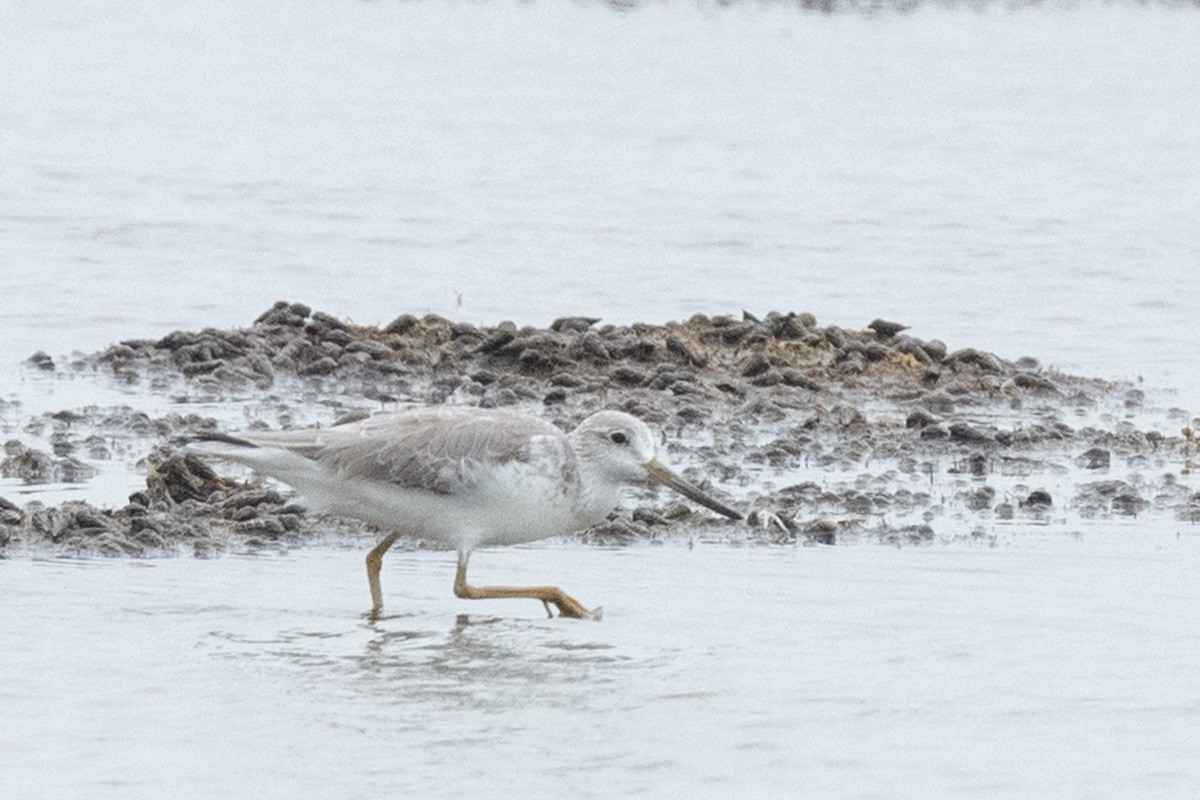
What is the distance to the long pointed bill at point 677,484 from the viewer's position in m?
10.2

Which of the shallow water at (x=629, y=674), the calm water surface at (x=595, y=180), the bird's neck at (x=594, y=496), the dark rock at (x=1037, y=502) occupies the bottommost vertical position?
the shallow water at (x=629, y=674)

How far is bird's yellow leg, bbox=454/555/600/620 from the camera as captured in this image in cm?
975

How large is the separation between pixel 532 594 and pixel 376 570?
0.70m

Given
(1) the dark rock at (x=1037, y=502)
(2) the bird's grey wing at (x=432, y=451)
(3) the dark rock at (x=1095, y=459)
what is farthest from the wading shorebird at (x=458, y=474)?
(3) the dark rock at (x=1095, y=459)

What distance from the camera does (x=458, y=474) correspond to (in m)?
9.80

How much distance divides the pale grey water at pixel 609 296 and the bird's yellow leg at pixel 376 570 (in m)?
0.12

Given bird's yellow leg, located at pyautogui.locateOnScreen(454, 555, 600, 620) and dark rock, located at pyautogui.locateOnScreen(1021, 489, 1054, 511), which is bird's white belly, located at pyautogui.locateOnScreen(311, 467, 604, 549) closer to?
bird's yellow leg, located at pyautogui.locateOnScreen(454, 555, 600, 620)

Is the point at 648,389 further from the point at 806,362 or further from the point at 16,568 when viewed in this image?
the point at 16,568

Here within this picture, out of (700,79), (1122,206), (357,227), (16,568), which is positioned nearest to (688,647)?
(16,568)

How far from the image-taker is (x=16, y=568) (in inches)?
397

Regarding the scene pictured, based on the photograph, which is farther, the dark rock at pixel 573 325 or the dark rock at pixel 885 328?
the dark rock at pixel 885 328

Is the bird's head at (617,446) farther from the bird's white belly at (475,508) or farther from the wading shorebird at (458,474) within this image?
the bird's white belly at (475,508)

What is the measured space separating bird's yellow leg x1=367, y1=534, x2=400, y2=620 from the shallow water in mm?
81

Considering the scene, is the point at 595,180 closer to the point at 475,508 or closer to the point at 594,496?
the point at 594,496
